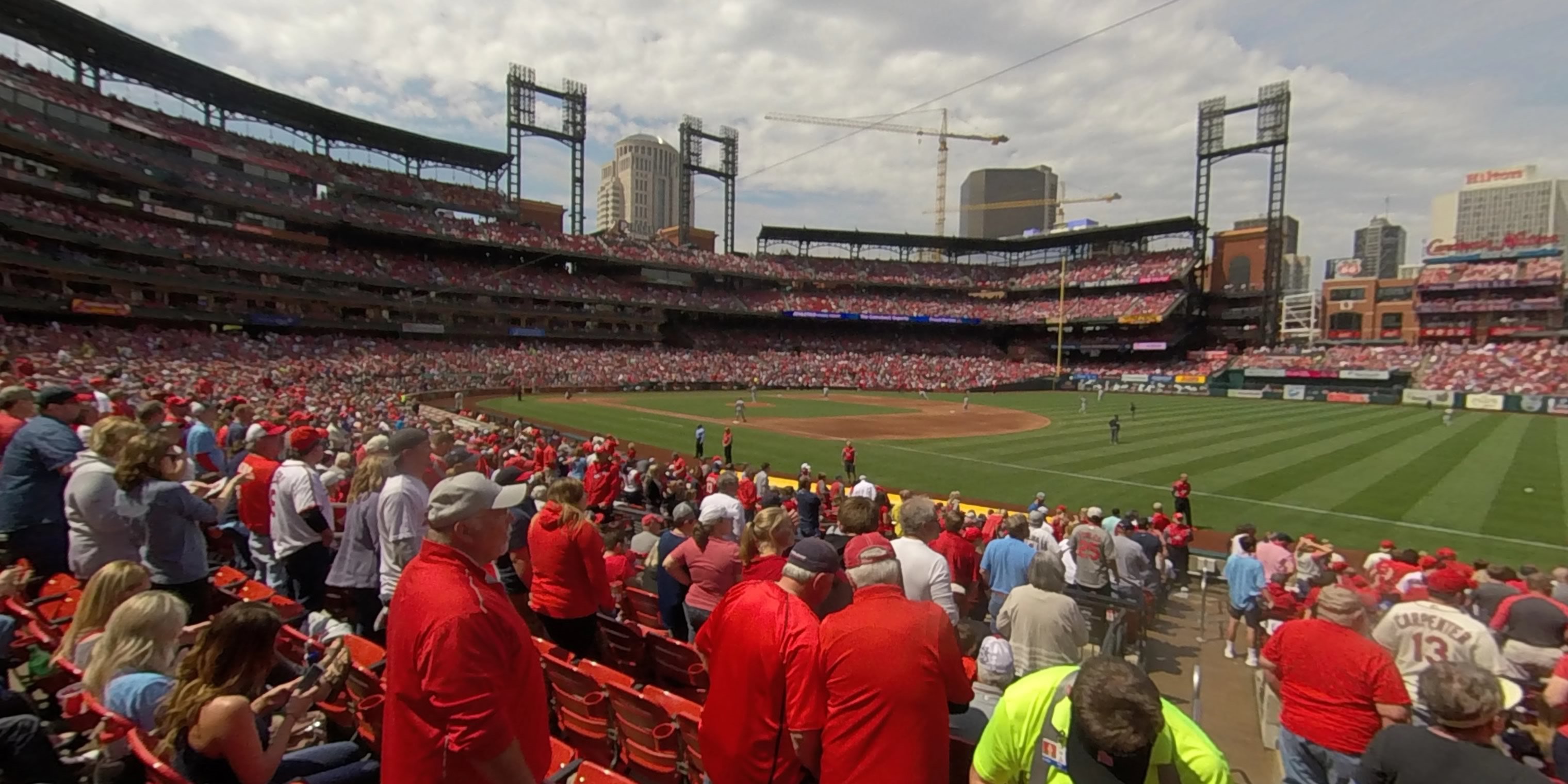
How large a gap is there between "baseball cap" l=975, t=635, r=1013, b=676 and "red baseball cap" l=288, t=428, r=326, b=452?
17.3 feet

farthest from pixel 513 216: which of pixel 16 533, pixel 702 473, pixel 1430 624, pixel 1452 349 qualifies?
pixel 1452 349

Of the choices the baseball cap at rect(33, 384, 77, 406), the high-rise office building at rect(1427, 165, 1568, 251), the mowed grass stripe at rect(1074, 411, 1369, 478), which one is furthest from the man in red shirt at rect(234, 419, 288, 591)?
the high-rise office building at rect(1427, 165, 1568, 251)

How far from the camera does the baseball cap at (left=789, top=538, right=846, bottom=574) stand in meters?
2.99

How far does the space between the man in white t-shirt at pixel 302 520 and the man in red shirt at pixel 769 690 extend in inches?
161

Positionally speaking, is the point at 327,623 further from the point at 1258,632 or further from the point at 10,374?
the point at 10,374

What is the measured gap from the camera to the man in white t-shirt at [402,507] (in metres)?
4.50

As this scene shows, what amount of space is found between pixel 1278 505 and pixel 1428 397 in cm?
4327

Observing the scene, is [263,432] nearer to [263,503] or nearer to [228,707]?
[263,503]

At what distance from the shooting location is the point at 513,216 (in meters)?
68.8

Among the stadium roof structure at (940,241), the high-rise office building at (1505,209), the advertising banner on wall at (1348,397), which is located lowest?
the advertising banner on wall at (1348,397)

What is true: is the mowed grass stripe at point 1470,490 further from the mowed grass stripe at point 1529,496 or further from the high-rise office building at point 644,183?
the high-rise office building at point 644,183

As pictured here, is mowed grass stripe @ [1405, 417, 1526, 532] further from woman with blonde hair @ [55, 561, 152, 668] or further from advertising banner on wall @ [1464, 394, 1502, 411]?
woman with blonde hair @ [55, 561, 152, 668]

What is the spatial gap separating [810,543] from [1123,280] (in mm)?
82587

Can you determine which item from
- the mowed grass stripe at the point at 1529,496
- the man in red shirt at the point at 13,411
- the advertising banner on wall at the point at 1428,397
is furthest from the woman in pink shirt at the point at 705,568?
the advertising banner on wall at the point at 1428,397
